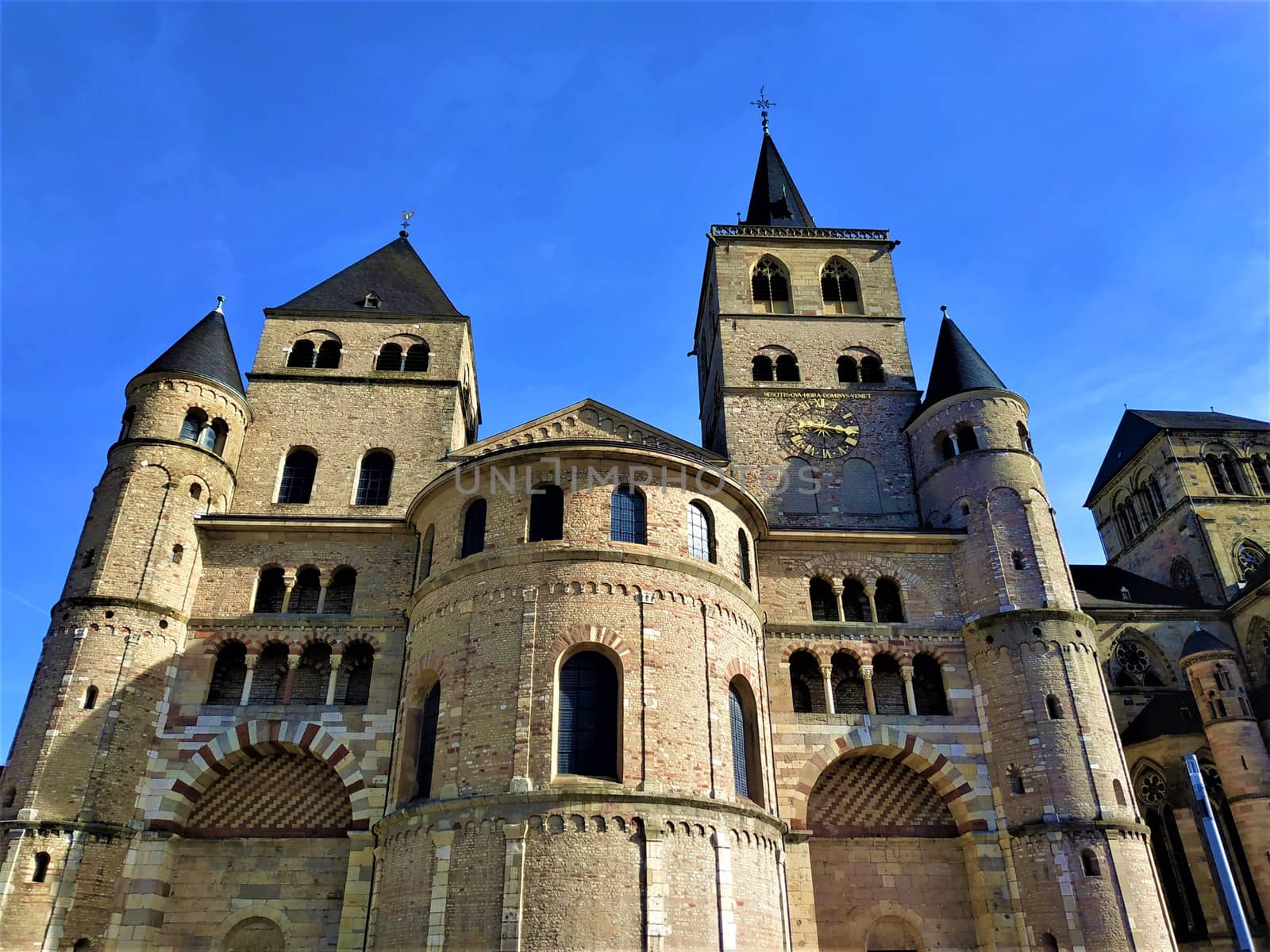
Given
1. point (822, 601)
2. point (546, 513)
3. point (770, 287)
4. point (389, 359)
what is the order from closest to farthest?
point (546, 513) < point (822, 601) < point (389, 359) < point (770, 287)

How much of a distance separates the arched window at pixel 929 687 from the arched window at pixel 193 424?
20591 millimetres

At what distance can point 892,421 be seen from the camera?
3128 cm

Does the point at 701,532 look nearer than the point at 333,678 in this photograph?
Yes

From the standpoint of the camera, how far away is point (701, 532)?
73.4 feet

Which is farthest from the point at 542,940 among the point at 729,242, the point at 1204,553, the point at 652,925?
the point at 1204,553

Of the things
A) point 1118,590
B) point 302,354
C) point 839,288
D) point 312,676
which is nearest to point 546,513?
point 312,676

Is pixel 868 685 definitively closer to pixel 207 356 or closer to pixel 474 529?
pixel 474 529

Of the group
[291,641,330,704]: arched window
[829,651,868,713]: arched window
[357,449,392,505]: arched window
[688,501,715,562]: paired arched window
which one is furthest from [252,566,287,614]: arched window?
[829,651,868,713]: arched window

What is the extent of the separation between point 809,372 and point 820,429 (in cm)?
286

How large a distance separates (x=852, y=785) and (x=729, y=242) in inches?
860

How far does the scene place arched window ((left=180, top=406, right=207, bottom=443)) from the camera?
1017 inches

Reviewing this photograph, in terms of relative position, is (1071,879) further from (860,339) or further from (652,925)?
(860,339)

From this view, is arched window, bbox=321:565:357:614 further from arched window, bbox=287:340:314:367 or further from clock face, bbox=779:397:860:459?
clock face, bbox=779:397:860:459

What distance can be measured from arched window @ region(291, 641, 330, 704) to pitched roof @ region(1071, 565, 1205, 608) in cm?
2406
